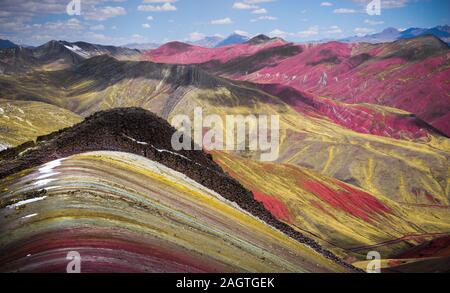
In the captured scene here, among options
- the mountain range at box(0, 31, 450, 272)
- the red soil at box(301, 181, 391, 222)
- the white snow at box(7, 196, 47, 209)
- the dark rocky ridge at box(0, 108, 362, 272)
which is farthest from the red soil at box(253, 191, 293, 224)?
the white snow at box(7, 196, 47, 209)

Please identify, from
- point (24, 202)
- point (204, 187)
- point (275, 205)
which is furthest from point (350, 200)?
point (24, 202)

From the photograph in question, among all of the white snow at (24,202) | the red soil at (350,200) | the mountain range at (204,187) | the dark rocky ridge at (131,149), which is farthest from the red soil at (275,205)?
the white snow at (24,202)

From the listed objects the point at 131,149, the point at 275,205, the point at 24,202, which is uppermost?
the point at 131,149

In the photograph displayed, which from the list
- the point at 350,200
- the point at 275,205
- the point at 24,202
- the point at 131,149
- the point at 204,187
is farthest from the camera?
the point at 350,200

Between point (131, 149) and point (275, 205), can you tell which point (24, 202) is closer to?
point (131, 149)

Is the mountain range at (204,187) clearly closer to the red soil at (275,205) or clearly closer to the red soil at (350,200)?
the red soil at (275,205)
